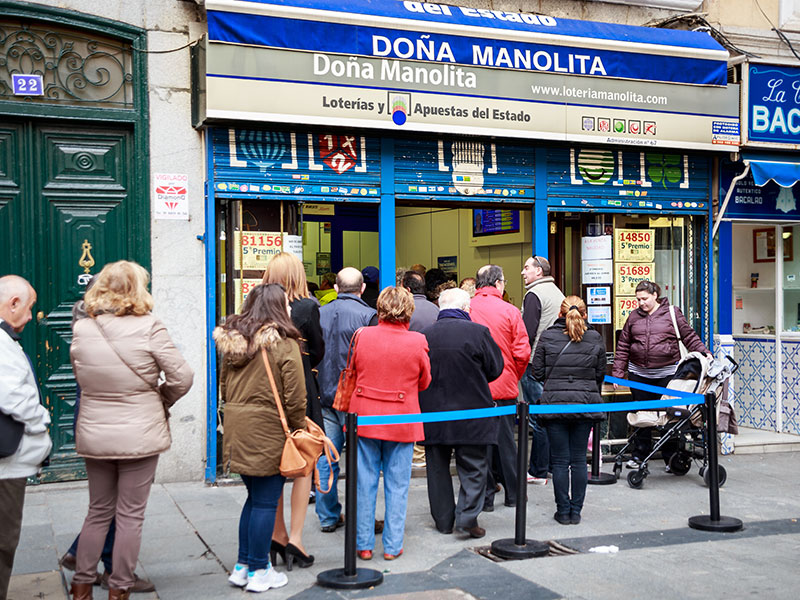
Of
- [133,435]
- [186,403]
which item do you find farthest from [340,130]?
[133,435]

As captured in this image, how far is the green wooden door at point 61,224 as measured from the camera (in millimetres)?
7840

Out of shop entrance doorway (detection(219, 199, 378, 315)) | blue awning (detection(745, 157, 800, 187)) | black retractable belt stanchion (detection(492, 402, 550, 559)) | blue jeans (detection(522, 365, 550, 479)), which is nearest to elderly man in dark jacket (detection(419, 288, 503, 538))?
black retractable belt stanchion (detection(492, 402, 550, 559))

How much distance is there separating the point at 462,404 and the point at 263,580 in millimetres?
1921

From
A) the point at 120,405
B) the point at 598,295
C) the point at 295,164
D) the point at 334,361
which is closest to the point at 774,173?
the point at 598,295

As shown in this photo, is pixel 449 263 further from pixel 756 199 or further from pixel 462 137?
pixel 756 199

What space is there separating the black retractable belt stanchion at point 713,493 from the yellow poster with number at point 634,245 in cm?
350

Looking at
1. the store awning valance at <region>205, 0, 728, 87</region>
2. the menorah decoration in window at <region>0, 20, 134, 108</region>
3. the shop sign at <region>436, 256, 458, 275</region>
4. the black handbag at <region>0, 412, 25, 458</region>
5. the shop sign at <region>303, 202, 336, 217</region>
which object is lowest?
the black handbag at <region>0, 412, 25, 458</region>

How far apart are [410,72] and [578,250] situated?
299cm

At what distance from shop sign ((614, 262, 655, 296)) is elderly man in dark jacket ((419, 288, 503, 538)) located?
3.98 m

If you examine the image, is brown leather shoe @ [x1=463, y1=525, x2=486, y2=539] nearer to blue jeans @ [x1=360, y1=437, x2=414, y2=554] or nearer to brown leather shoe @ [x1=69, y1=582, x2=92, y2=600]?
blue jeans @ [x1=360, y1=437, x2=414, y2=554]

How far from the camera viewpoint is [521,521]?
5.97 metres

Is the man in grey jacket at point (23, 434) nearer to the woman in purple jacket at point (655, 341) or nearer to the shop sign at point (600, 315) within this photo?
the woman in purple jacket at point (655, 341)

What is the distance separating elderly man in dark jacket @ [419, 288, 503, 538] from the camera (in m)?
6.37

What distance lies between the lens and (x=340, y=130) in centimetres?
856
